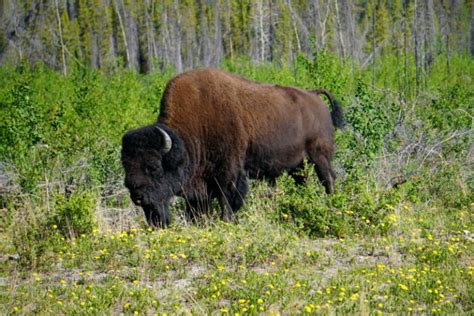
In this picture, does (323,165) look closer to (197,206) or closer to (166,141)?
(197,206)

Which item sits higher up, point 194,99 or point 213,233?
point 194,99

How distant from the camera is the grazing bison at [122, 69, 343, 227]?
796 cm

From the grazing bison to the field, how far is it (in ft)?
1.22

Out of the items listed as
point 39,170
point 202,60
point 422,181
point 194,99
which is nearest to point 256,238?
point 194,99

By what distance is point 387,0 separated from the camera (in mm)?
87875

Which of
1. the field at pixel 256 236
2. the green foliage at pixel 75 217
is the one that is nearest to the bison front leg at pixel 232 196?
the field at pixel 256 236

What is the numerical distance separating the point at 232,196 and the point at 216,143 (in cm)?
74

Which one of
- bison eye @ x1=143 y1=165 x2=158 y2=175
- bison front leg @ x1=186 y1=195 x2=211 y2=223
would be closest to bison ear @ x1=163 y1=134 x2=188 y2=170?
bison eye @ x1=143 y1=165 x2=158 y2=175

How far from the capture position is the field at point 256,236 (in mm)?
5602

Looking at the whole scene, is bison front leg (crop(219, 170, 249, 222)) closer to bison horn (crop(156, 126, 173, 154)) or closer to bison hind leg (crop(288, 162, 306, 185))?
bison horn (crop(156, 126, 173, 154))

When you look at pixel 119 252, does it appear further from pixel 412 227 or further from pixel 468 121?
pixel 468 121

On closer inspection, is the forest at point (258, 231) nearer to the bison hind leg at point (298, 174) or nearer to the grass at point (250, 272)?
the grass at point (250, 272)

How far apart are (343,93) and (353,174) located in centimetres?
463

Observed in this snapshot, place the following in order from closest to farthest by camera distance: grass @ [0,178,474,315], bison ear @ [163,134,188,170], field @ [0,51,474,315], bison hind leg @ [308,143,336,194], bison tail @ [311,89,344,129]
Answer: grass @ [0,178,474,315] < field @ [0,51,474,315] < bison ear @ [163,134,188,170] < bison hind leg @ [308,143,336,194] < bison tail @ [311,89,344,129]
